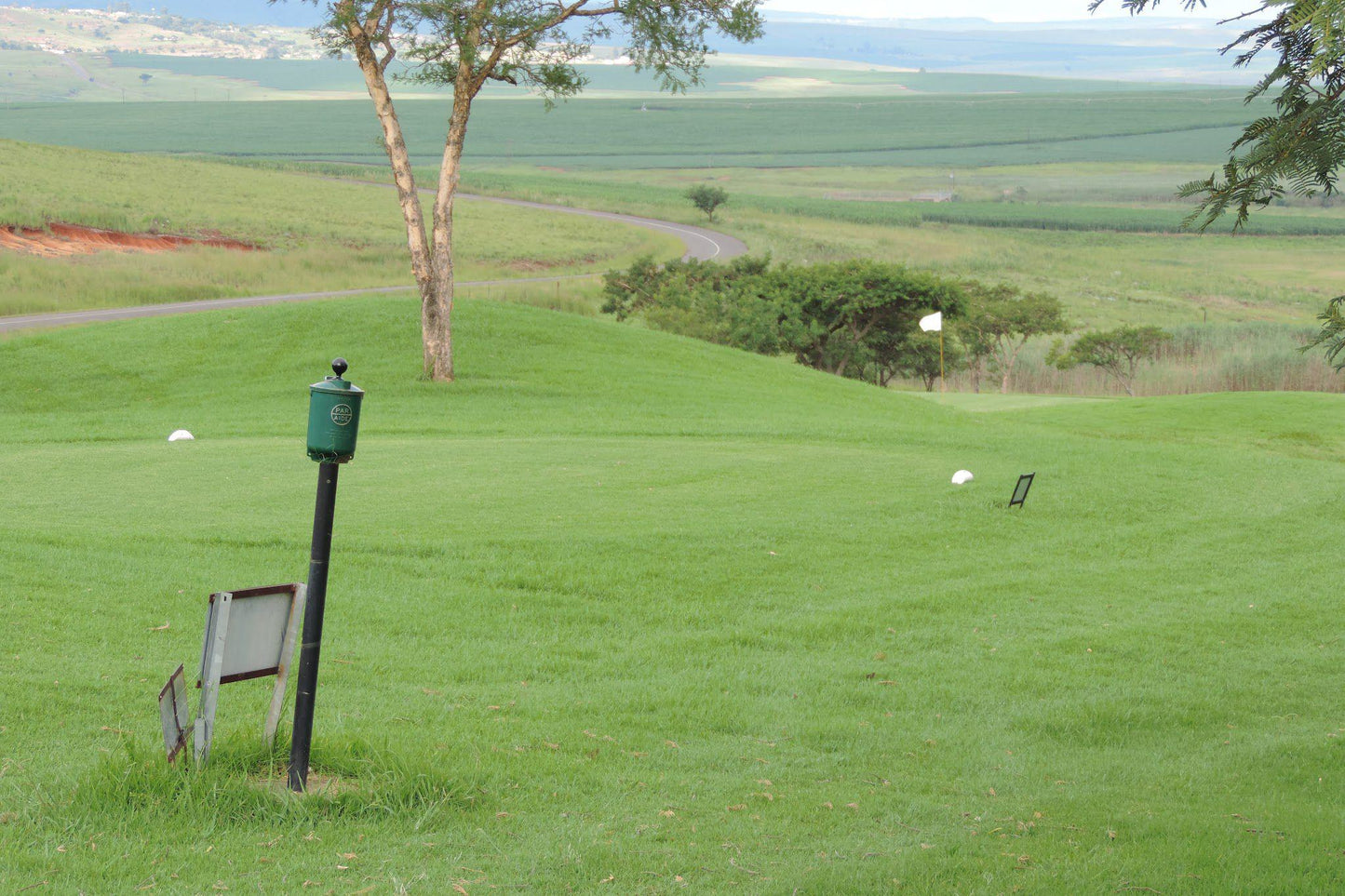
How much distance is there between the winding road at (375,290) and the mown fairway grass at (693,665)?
69.2ft

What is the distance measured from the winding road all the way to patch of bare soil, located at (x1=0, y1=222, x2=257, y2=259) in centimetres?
1083

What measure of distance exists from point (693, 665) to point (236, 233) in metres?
58.9

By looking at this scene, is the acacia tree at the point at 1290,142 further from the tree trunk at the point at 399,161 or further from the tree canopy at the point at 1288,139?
the tree trunk at the point at 399,161

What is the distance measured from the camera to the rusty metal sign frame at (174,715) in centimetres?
489

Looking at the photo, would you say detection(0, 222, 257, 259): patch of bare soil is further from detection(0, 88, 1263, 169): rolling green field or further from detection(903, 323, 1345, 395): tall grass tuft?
detection(0, 88, 1263, 169): rolling green field

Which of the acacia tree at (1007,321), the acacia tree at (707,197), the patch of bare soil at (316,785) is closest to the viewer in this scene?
the patch of bare soil at (316,785)

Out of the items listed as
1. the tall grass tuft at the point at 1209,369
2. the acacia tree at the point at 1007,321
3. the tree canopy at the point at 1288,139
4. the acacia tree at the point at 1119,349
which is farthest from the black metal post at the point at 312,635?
the acacia tree at the point at 1007,321

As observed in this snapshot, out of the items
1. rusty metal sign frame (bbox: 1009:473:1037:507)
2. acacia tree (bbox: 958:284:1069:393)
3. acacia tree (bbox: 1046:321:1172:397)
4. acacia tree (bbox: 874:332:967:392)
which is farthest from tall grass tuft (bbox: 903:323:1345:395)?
rusty metal sign frame (bbox: 1009:473:1037:507)

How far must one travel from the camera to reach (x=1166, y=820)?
5555mm

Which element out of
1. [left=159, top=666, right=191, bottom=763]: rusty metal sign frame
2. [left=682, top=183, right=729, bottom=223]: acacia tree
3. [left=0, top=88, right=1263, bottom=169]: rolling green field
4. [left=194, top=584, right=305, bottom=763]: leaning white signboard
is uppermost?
[left=0, top=88, right=1263, bottom=169]: rolling green field

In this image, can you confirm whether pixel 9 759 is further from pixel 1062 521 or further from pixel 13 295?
pixel 13 295

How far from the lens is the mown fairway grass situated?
15.7 feet

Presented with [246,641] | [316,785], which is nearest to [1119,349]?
[316,785]

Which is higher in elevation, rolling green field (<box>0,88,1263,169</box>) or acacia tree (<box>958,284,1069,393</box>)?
rolling green field (<box>0,88,1263,169</box>)
